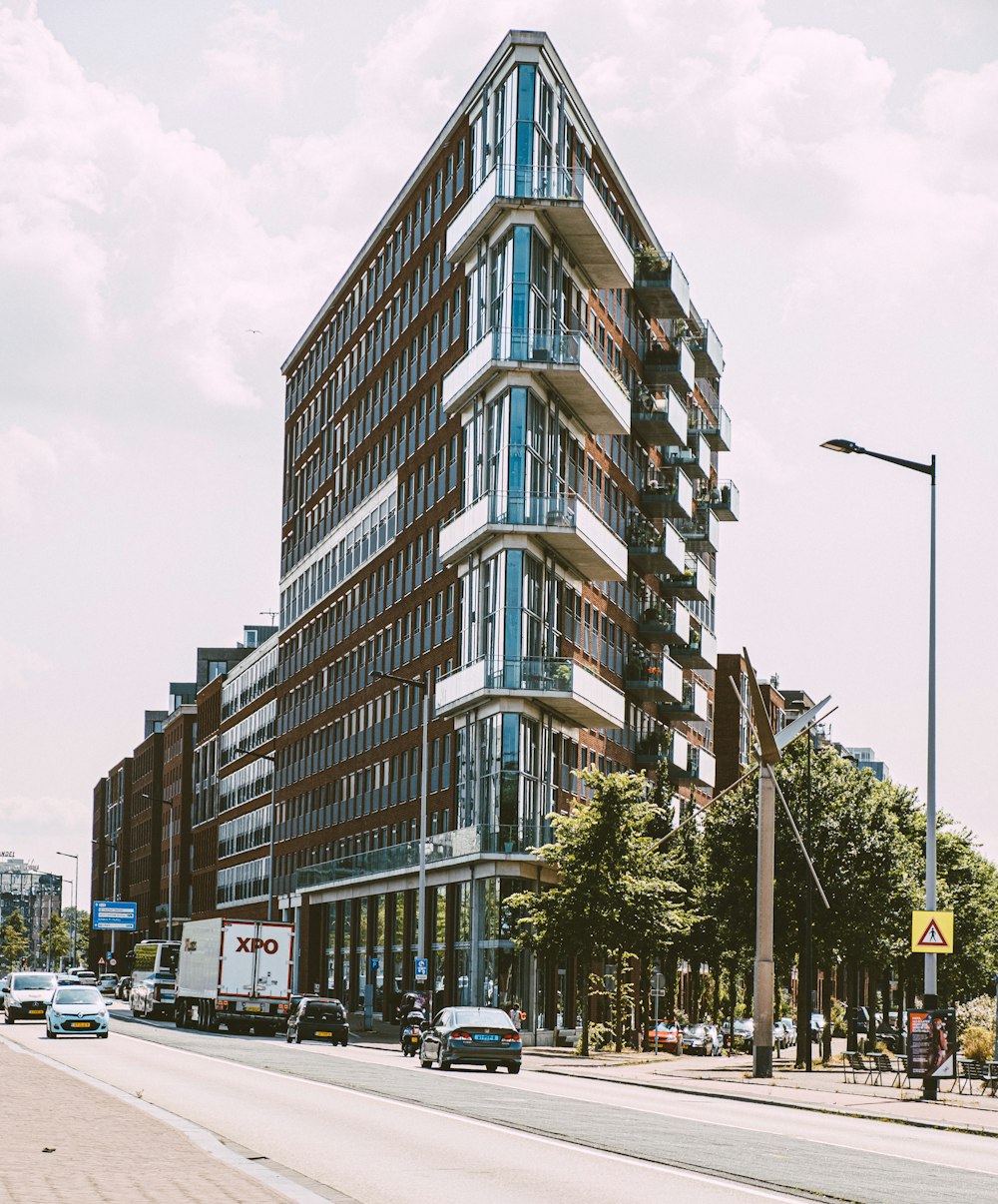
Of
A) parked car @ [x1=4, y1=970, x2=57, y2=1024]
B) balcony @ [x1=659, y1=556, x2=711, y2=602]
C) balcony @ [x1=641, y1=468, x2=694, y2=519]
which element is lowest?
parked car @ [x1=4, y1=970, x2=57, y2=1024]

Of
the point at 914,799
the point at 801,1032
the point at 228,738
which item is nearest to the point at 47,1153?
the point at 801,1032

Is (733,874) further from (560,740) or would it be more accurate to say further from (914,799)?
(914,799)

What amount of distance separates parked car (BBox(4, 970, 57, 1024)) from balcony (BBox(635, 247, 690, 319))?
37458 millimetres

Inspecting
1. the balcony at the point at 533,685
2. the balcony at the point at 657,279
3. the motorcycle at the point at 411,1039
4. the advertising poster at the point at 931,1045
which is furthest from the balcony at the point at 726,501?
the advertising poster at the point at 931,1045

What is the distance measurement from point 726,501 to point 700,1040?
37.1 meters

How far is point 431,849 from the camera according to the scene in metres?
72.6

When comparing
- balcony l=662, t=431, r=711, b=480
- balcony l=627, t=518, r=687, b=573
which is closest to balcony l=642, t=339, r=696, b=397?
balcony l=662, t=431, r=711, b=480

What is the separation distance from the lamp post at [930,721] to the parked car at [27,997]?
41.6 m

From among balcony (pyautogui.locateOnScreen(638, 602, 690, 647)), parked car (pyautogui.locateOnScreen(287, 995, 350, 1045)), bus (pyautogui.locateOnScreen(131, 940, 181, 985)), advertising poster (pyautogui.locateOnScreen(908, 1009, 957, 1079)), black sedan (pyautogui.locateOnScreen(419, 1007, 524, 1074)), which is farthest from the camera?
balcony (pyautogui.locateOnScreen(638, 602, 690, 647))

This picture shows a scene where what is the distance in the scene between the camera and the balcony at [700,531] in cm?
9825

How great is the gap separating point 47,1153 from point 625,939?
41.0 metres

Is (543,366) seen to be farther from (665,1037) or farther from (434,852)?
(665,1037)

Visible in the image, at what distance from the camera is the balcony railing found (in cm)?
6606

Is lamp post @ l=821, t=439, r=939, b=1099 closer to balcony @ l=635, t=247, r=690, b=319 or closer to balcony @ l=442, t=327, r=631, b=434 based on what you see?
balcony @ l=442, t=327, r=631, b=434
